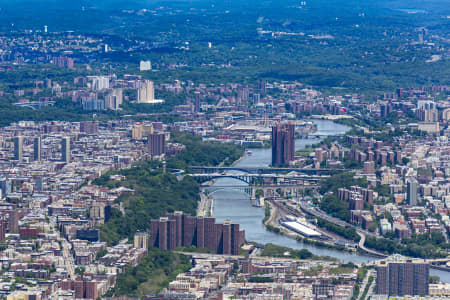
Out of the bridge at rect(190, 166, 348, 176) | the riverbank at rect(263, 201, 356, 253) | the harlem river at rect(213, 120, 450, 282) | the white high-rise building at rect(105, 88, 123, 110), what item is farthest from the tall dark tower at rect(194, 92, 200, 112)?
the riverbank at rect(263, 201, 356, 253)

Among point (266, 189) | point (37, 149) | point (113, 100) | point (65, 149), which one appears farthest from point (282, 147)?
point (113, 100)

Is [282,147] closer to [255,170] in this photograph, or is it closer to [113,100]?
[255,170]

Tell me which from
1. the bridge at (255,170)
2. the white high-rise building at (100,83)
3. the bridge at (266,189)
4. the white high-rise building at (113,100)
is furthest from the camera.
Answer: the white high-rise building at (100,83)

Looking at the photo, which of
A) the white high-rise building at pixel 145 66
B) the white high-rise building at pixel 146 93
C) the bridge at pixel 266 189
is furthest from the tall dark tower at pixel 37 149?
the white high-rise building at pixel 145 66

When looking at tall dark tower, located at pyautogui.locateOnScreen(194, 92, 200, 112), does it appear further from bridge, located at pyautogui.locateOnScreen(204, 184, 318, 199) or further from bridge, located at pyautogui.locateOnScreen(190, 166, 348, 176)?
bridge, located at pyautogui.locateOnScreen(204, 184, 318, 199)

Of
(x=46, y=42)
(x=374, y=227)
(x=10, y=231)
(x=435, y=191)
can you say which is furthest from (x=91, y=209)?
(x=46, y=42)

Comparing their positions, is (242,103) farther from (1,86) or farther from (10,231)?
(10,231)

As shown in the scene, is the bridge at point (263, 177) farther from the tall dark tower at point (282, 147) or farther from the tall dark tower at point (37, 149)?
the tall dark tower at point (37, 149)
